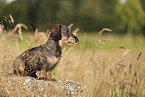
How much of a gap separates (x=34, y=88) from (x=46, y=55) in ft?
2.14

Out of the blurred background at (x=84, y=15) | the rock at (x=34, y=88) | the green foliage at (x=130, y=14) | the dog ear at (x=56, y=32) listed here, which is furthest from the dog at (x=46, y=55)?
the green foliage at (x=130, y=14)

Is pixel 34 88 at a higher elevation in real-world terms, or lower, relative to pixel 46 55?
lower

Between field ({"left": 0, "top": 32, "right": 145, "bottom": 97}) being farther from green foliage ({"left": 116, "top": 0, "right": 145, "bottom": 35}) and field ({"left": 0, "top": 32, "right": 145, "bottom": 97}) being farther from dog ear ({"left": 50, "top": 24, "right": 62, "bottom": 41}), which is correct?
green foliage ({"left": 116, "top": 0, "right": 145, "bottom": 35})

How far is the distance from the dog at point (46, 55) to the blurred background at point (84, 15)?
1138 inches

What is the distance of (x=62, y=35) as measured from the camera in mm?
3668

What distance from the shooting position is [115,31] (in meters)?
38.9

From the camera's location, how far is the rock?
3.42 m

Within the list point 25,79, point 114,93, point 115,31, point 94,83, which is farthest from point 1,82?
point 115,31

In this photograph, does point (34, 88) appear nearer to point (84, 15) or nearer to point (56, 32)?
point (56, 32)

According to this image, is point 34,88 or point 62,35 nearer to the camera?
point 34,88

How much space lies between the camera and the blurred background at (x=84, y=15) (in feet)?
109

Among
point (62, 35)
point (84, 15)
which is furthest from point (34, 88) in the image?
point (84, 15)

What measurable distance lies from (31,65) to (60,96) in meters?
0.82

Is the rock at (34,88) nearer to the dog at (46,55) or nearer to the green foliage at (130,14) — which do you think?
the dog at (46,55)
